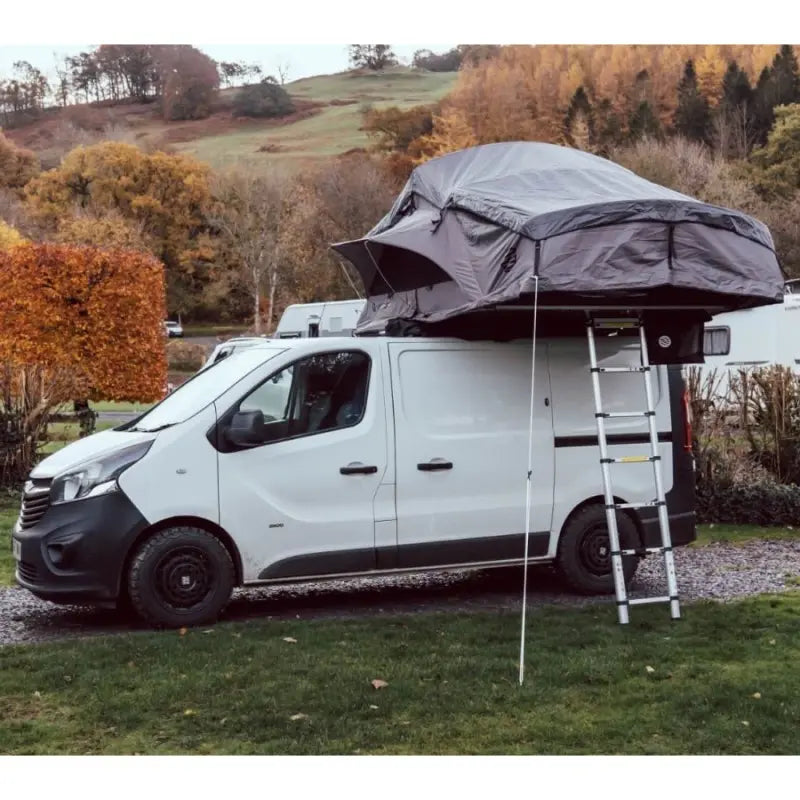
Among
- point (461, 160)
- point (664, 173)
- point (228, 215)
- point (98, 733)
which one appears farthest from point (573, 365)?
point (228, 215)

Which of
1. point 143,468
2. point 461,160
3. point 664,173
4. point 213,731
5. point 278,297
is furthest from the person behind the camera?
point 278,297

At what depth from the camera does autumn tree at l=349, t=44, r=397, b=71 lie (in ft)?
141

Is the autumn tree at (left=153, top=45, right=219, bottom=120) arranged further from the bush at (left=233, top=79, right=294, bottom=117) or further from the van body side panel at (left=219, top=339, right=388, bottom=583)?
the van body side panel at (left=219, top=339, right=388, bottom=583)

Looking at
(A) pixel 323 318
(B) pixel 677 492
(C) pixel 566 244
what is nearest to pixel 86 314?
(A) pixel 323 318

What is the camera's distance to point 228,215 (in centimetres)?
5359

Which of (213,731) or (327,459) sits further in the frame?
(327,459)

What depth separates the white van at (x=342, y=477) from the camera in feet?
23.0

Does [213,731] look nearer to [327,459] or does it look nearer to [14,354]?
[327,459]

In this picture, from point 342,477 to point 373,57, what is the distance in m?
39.5

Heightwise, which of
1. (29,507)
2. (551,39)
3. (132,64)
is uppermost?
(132,64)

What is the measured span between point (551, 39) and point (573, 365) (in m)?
2.28

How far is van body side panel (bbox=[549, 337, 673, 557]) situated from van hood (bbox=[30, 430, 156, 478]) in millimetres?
2831

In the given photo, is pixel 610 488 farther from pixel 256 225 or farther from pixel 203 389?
pixel 256 225

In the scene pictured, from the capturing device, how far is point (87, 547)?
6.89 meters
